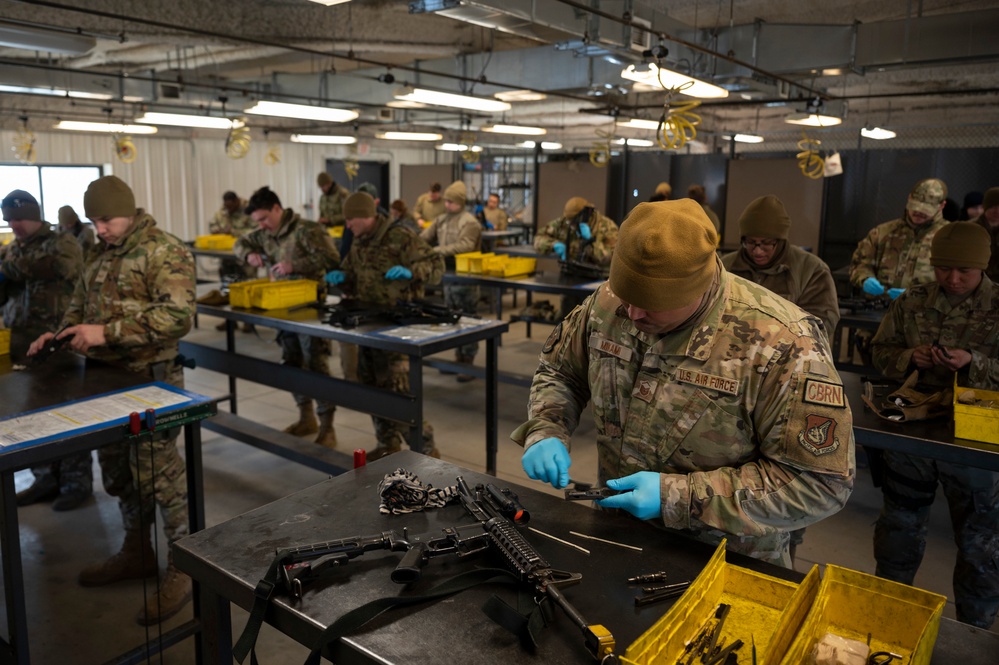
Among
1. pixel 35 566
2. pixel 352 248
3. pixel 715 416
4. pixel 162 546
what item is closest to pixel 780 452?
pixel 715 416

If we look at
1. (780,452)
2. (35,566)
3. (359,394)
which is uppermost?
(780,452)

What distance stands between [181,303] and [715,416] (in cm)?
280

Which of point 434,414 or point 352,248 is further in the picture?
point 434,414

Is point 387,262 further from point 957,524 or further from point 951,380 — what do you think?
point 957,524

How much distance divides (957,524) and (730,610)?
2003 millimetres

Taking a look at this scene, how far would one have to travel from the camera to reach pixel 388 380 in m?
4.93

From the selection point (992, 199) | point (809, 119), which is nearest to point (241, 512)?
point (992, 199)

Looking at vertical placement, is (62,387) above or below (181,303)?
below

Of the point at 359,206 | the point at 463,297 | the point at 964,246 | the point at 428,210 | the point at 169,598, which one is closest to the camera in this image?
the point at 964,246

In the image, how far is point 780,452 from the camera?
1682 mm

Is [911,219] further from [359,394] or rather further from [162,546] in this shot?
[162,546]

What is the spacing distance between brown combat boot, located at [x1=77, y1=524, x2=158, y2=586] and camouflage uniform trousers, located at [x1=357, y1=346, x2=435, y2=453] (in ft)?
5.17

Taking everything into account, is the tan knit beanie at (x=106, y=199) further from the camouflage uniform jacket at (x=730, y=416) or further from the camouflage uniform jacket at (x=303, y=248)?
the camouflage uniform jacket at (x=730, y=416)

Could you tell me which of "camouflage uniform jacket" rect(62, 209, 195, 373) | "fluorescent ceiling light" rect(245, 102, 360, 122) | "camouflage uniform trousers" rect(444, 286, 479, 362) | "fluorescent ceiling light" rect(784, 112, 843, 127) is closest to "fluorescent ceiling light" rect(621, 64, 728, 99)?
"fluorescent ceiling light" rect(784, 112, 843, 127)
